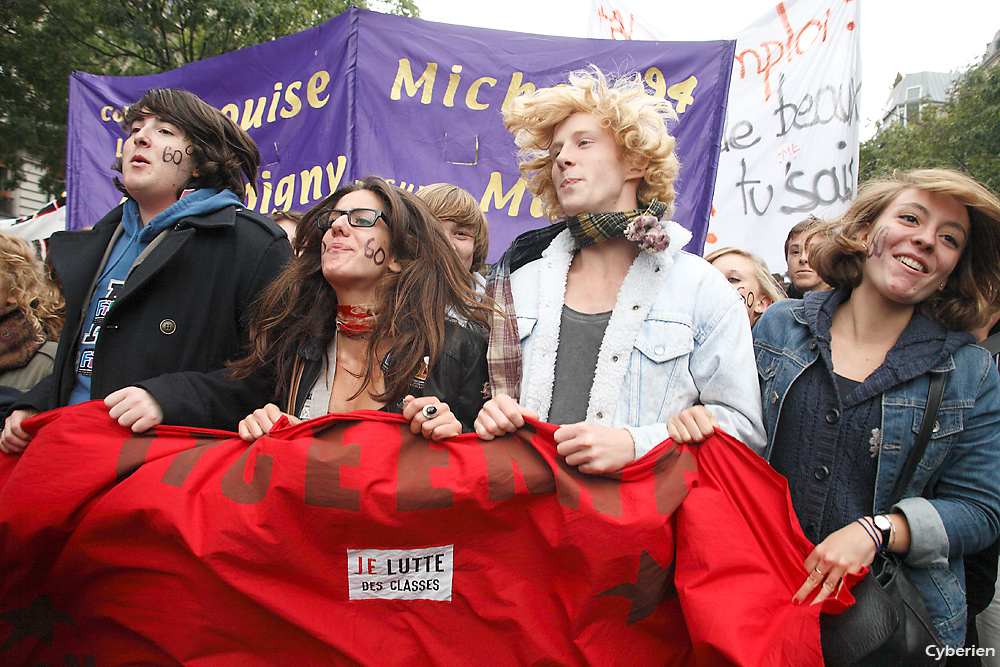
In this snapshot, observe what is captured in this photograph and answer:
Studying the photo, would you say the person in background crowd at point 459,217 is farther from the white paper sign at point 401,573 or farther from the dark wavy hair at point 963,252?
the white paper sign at point 401,573

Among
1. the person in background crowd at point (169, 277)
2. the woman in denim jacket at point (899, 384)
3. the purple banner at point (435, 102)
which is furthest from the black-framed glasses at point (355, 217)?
the purple banner at point (435, 102)

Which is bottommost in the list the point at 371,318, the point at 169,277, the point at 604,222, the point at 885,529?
the point at 885,529

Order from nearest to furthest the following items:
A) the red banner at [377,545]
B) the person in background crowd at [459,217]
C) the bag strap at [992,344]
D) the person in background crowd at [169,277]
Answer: the red banner at [377,545], the person in background crowd at [169,277], the bag strap at [992,344], the person in background crowd at [459,217]

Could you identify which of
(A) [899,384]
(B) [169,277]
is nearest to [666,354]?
(A) [899,384]

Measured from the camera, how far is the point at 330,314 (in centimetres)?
210

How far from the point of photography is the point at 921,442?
1659mm

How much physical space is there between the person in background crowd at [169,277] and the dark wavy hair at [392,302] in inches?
4.9

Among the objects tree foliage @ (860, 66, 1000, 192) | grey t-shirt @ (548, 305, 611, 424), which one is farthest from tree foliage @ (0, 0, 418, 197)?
tree foliage @ (860, 66, 1000, 192)

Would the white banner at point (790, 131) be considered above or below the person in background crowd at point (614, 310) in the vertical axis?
above

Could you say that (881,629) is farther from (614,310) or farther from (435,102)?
(435,102)

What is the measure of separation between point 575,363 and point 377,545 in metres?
0.76

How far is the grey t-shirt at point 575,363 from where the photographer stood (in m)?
1.81

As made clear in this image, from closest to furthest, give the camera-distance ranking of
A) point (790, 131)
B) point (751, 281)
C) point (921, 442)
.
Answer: point (921, 442)
point (751, 281)
point (790, 131)

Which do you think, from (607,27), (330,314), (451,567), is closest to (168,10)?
(607,27)
